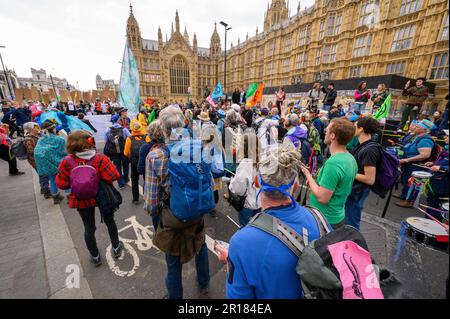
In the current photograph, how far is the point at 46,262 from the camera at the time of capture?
3.01 metres

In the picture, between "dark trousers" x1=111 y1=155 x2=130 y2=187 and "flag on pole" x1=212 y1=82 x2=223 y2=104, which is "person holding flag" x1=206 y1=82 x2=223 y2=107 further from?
"dark trousers" x1=111 y1=155 x2=130 y2=187

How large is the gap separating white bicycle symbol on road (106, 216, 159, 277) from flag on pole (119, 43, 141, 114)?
16.2 feet

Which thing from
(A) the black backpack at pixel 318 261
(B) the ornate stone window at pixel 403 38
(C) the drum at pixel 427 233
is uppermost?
(B) the ornate stone window at pixel 403 38

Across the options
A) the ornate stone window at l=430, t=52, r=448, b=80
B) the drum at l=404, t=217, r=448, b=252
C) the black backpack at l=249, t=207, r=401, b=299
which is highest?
the ornate stone window at l=430, t=52, r=448, b=80

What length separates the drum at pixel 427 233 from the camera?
88.1 inches

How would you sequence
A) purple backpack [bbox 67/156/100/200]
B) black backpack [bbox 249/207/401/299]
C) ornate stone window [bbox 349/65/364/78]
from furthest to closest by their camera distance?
ornate stone window [bbox 349/65/364/78] → purple backpack [bbox 67/156/100/200] → black backpack [bbox 249/207/401/299]

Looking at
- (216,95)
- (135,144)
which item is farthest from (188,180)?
(216,95)

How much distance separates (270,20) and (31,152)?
173 ft

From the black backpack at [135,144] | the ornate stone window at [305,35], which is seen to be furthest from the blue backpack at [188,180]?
the ornate stone window at [305,35]

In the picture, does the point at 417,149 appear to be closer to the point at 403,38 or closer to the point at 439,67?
the point at 439,67

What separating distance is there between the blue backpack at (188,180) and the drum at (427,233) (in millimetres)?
2607

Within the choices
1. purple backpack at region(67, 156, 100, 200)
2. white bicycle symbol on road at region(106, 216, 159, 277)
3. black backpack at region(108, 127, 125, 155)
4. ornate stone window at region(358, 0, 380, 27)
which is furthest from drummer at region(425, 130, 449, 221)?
ornate stone window at region(358, 0, 380, 27)

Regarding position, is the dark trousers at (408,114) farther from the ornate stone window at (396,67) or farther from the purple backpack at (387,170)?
the ornate stone window at (396,67)

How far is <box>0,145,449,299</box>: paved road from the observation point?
7.25ft
